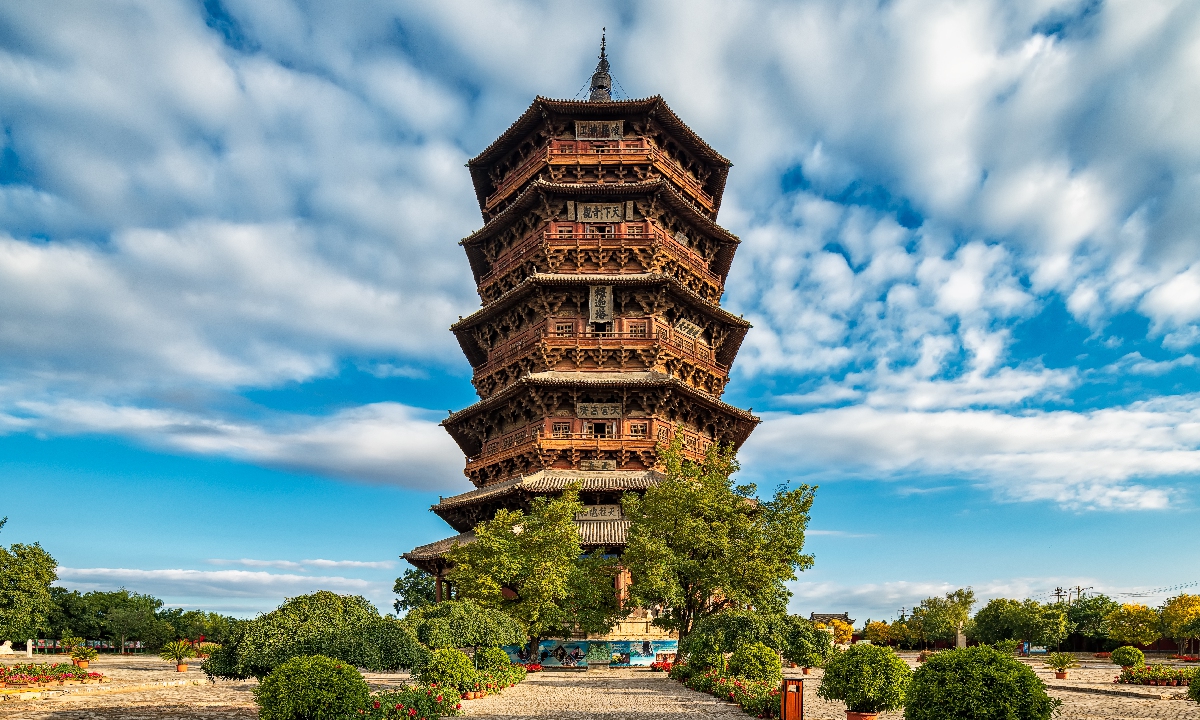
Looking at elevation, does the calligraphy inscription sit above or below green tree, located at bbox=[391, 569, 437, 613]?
above

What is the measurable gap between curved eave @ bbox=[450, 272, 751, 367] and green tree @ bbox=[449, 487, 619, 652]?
38.4 ft

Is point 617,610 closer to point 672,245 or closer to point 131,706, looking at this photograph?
point 131,706

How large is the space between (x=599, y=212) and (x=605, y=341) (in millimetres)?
7264

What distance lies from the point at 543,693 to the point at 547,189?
2446 centimetres

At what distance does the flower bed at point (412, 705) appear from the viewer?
40.2ft

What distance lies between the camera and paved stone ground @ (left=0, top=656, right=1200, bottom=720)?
15289mm

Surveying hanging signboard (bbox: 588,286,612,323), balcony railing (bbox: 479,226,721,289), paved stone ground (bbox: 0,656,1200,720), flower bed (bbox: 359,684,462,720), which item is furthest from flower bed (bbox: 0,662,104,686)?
balcony railing (bbox: 479,226,721,289)

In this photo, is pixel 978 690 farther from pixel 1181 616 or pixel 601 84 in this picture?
pixel 1181 616

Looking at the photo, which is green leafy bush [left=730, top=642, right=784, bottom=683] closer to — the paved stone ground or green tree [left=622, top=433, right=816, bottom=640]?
the paved stone ground

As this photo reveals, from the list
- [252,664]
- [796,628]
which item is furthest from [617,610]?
[252,664]

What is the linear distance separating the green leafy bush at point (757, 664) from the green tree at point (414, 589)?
31135 millimetres

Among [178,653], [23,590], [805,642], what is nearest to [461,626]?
[805,642]

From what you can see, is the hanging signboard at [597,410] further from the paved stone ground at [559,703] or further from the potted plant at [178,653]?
the potted plant at [178,653]

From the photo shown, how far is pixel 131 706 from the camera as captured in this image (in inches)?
663
